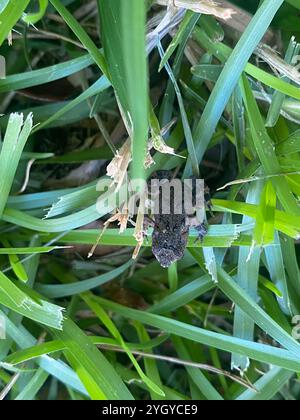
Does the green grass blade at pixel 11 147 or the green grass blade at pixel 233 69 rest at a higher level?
the green grass blade at pixel 233 69

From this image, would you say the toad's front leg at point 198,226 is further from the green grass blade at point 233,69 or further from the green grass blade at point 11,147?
the green grass blade at point 11,147

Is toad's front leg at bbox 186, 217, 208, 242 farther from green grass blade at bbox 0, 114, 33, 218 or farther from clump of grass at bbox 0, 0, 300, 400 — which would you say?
green grass blade at bbox 0, 114, 33, 218

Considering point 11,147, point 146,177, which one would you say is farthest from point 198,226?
point 11,147

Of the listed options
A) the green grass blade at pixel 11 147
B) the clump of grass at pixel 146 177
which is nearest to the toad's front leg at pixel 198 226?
the clump of grass at pixel 146 177

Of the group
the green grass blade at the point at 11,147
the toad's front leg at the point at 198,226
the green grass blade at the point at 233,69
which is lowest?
the toad's front leg at the point at 198,226

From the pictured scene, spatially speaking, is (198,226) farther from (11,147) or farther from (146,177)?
(11,147)
